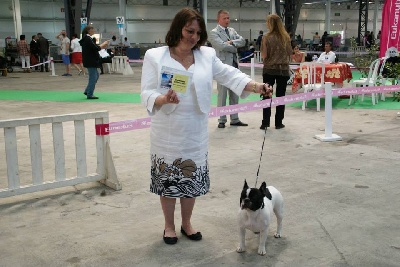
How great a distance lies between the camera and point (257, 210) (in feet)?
9.04

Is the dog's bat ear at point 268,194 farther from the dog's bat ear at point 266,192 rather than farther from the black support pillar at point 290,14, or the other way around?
the black support pillar at point 290,14

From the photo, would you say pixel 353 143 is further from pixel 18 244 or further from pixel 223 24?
pixel 18 244

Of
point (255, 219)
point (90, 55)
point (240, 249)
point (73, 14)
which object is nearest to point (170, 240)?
point (240, 249)

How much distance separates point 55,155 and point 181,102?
179 cm

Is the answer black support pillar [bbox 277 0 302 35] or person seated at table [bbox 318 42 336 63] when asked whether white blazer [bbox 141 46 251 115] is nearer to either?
person seated at table [bbox 318 42 336 63]

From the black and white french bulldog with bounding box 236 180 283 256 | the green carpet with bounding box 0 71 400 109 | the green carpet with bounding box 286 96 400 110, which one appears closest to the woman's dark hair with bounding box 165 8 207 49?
the black and white french bulldog with bounding box 236 180 283 256

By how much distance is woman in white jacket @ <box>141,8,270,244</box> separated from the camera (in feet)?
9.09

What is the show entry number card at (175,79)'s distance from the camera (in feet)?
8.88

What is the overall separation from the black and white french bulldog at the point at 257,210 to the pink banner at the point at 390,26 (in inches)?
328

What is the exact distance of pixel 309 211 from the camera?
363 centimetres

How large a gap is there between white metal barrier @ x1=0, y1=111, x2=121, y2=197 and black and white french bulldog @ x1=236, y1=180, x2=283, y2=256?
172cm

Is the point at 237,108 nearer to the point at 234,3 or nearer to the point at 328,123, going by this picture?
the point at 328,123

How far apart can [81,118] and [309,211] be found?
7.11 ft

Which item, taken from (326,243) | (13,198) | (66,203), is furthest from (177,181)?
(13,198)
